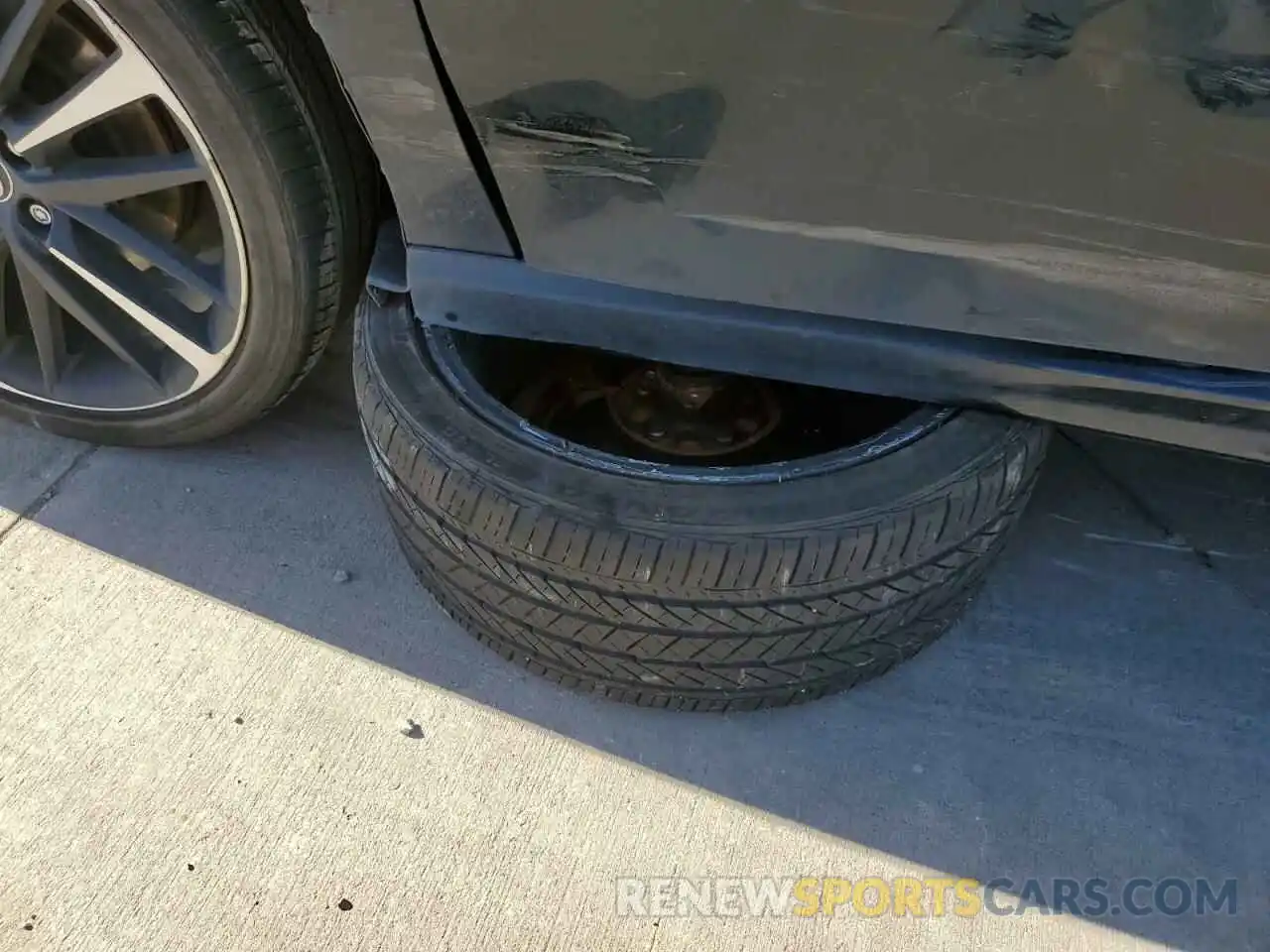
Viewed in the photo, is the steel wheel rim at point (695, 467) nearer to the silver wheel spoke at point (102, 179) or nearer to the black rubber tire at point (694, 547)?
the black rubber tire at point (694, 547)

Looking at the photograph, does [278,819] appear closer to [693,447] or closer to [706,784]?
[706,784]

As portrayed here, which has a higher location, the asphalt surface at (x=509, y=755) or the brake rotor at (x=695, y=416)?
the brake rotor at (x=695, y=416)

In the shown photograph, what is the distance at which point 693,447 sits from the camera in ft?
6.28

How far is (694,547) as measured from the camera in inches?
55.4

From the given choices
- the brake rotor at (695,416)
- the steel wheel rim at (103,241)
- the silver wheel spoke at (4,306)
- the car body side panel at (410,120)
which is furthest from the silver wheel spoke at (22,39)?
the brake rotor at (695,416)

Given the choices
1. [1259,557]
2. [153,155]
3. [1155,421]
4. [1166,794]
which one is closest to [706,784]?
[1166,794]

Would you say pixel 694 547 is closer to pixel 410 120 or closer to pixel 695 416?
pixel 695 416

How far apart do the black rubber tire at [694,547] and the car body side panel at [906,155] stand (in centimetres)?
25

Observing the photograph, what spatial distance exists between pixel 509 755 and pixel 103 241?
1155mm

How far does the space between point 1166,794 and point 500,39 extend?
1452 millimetres

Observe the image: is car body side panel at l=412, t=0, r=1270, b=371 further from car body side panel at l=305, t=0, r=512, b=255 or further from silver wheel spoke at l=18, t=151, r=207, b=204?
silver wheel spoke at l=18, t=151, r=207, b=204

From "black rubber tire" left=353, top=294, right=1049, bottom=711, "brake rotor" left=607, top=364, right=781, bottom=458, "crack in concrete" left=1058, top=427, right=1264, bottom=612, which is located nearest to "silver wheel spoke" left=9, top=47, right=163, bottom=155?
"black rubber tire" left=353, top=294, right=1049, bottom=711

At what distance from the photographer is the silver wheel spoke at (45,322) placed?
6.18 ft

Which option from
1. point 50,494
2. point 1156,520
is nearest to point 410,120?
point 50,494
